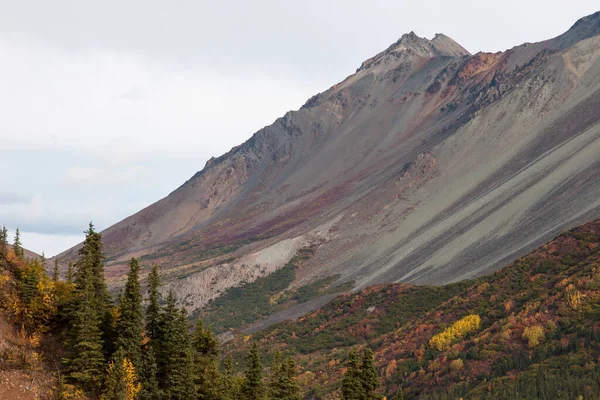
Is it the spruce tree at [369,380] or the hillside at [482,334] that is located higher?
the spruce tree at [369,380]

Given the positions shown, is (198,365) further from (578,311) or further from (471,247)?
(471,247)

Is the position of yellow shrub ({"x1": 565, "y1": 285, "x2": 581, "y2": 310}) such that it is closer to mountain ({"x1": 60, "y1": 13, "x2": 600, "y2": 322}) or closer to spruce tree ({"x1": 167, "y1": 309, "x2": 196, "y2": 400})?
mountain ({"x1": 60, "y1": 13, "x2": 600, "y2": 322})

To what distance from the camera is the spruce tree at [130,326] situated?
32.0 m

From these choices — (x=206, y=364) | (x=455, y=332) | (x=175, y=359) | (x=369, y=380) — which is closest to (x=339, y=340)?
(x=455, y=332)

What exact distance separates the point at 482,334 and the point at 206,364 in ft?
125

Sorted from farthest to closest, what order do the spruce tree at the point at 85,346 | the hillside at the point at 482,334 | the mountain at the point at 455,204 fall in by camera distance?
the mountain at the point at 455,204, the hillside at the point at 482,334, the spruce tree at the point at 85,346

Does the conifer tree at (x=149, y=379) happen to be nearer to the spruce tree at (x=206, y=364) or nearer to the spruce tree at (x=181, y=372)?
the spruce tree at (x=181, y=372)

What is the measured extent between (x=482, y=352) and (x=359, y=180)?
133519 mm

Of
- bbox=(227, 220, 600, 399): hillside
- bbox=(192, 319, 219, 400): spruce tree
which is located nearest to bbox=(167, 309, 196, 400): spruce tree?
bbox=(192, 319, 219, 400): spruce tree

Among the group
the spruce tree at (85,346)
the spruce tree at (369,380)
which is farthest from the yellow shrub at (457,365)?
the spruce tree at (85,346)

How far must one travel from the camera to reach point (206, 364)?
1415 inches

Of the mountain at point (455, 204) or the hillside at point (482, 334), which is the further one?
the mountain at point (455, 204)

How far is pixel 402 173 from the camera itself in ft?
541

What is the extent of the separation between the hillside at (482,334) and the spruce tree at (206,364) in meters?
24.6
